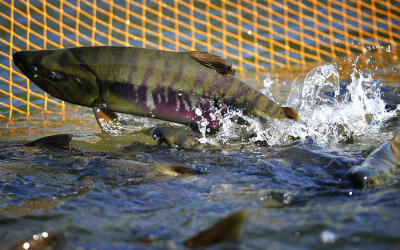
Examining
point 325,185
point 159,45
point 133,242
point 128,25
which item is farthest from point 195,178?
point 128,25

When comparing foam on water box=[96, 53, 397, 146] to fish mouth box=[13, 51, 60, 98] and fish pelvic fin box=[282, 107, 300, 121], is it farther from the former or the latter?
fish mouth box=[13, 51, 60, 98]

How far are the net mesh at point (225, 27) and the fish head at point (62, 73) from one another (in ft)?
14.3

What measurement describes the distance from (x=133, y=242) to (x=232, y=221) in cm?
48

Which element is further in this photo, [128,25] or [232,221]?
[128,25]

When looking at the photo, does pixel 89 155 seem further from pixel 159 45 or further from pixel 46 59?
pixel 159 45

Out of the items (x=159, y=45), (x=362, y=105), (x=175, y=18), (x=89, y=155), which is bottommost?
(x=89, y=155)

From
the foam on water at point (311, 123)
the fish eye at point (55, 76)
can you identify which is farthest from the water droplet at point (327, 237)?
the fish eye at point (55, 76)

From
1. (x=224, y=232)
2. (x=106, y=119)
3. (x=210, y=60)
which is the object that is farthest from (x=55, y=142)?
(x=224, y=232)

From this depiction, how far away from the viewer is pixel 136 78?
13.1 ft

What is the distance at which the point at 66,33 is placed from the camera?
9797 millimetres

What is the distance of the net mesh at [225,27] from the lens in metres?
9.11

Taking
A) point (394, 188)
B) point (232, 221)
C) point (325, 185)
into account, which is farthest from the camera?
point (325, 185)

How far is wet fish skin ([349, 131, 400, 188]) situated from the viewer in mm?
2914

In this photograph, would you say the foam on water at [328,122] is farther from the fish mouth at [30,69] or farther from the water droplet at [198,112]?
the fish mouth at [30,69]
